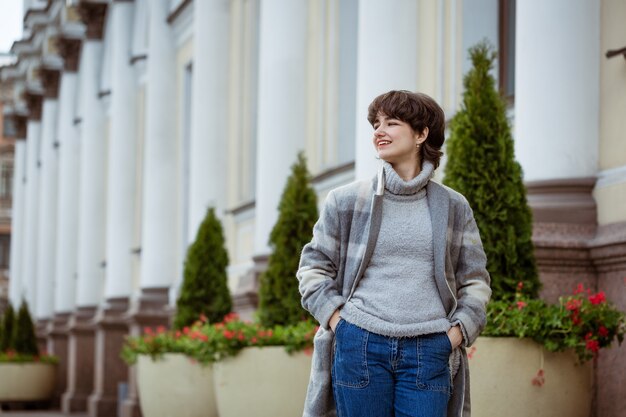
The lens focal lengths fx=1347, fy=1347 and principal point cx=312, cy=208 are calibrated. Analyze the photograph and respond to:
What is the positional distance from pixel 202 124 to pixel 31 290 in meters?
16.8

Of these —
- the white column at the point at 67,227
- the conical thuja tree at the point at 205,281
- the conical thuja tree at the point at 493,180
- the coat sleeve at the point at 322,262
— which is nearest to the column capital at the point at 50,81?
the white column at the point at 67,227

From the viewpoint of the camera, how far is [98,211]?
25281 mm

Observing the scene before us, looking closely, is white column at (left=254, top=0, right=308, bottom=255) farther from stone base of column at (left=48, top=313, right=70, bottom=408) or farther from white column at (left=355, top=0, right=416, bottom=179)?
stone base of column at (left=48, top=313, right=70, bottom=408)

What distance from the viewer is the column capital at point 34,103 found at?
33281 mm

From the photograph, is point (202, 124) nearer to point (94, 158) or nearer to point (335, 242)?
point (94, 158)

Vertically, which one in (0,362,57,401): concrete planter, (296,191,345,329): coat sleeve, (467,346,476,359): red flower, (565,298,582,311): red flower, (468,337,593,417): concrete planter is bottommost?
(0,362,57,401): concrete planter

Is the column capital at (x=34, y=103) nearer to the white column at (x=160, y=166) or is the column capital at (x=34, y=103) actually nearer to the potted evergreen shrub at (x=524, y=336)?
the white column at (x=160, y=166)

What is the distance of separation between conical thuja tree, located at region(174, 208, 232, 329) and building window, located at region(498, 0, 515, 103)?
4509 millimetres

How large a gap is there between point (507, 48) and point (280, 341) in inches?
116

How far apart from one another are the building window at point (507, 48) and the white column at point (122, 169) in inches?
493

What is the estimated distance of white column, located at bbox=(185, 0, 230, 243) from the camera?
17.1 meters

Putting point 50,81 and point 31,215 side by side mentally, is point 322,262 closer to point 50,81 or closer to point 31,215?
point 50,81

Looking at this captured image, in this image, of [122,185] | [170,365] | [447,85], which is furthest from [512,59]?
[122,185]

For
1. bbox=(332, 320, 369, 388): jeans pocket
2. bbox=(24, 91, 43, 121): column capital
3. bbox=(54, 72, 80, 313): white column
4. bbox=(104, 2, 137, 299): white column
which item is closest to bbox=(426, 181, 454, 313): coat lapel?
bbox=(332, 320, 369, 388): jeans pocket
